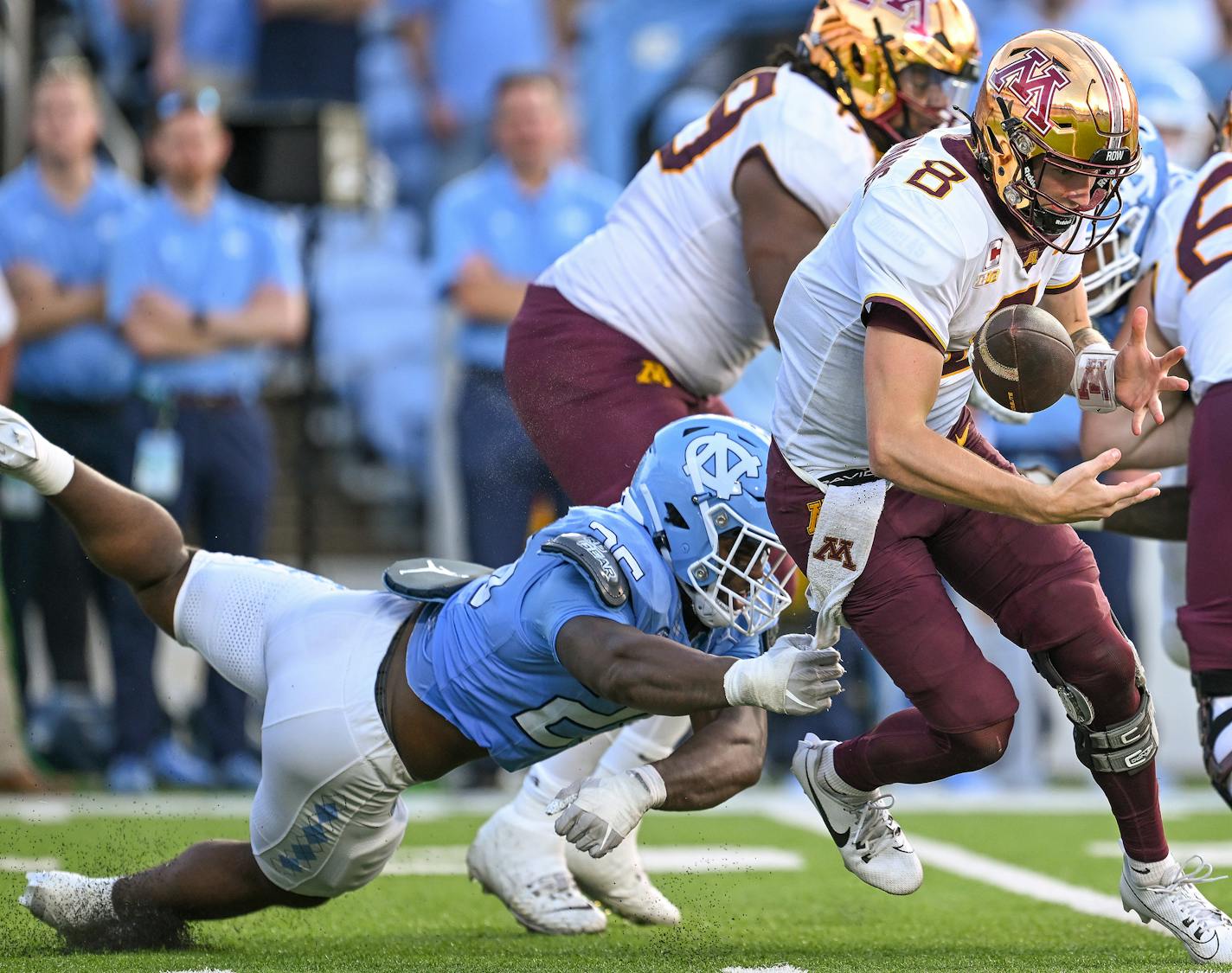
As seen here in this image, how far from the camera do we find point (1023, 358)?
133 inches

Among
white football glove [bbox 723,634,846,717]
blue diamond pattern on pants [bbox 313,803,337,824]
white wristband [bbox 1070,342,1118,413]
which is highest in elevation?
white wristband [bbox 1070,342,1118,413]

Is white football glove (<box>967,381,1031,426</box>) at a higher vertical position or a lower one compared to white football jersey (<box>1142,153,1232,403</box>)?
lower

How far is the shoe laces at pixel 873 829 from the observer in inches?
154

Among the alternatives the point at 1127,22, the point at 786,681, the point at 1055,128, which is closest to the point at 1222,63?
the point at 1127,22

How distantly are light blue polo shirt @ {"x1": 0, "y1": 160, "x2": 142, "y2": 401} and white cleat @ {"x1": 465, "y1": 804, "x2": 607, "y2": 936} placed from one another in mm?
3394

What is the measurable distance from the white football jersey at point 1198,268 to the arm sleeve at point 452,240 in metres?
3.52

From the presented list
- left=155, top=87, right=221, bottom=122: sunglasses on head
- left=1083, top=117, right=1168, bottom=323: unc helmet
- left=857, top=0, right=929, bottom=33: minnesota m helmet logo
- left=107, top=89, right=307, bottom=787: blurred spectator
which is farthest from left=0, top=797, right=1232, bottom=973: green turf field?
left=155, top=87, right=221, bottom=122: sunglasses on head

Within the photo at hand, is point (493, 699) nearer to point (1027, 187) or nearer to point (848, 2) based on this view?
point (1027, 187)

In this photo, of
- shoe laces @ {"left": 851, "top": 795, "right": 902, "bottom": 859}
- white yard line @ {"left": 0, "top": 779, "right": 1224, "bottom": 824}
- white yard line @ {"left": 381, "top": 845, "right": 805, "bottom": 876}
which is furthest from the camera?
white yard line @ {"left": 0, "top": 779, "right": 1224, "bottom": 824}

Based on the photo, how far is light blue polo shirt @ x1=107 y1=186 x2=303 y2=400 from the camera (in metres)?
7.25

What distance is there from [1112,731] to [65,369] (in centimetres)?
471

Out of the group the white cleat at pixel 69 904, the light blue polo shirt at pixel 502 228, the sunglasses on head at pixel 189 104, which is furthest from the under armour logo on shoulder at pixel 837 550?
the sunglasses on head at pixel 189 104

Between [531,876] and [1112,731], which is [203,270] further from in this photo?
[1112,731]

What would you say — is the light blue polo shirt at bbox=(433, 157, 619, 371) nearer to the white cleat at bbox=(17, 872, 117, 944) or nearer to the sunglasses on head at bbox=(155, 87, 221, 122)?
the sunglasses on head at bbox=(155, 87, 221, 122)
